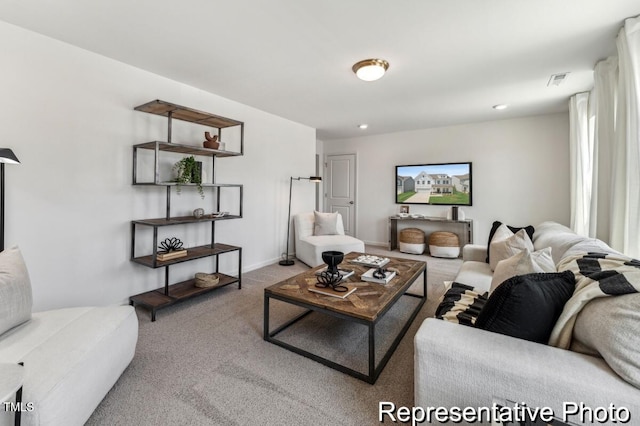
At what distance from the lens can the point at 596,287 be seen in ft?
3.66

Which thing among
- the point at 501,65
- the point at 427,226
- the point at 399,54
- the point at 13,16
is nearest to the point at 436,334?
the point at 399,54

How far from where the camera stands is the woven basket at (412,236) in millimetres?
5188

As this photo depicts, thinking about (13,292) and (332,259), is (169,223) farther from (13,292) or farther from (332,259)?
(332,259)

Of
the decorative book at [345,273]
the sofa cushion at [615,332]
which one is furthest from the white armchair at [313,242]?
the sofa cushion at [615,332]

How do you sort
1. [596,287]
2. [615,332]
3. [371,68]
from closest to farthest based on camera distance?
[615,332] < [596,287] < [371,68]

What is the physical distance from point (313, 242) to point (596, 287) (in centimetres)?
340

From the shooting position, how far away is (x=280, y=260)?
466cm

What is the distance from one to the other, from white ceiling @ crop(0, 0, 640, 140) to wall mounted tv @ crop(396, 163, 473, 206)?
174 cm

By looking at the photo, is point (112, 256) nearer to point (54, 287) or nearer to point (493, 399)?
point (54, 287)

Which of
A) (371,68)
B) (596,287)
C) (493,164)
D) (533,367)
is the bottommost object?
(533,367)

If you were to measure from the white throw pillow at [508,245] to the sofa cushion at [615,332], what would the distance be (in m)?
1.29

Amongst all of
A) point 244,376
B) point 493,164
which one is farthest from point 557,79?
point 244,376

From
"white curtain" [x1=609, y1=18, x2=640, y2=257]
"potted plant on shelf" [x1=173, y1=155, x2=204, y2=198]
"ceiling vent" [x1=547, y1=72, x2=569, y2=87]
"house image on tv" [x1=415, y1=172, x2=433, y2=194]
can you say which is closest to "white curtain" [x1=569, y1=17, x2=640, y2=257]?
"white curtain" [x1=609, y1=18, x2=640, y2=257]

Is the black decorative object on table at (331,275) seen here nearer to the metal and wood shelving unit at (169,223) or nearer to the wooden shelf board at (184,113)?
the metal and wood shelving unit at (169,223)
